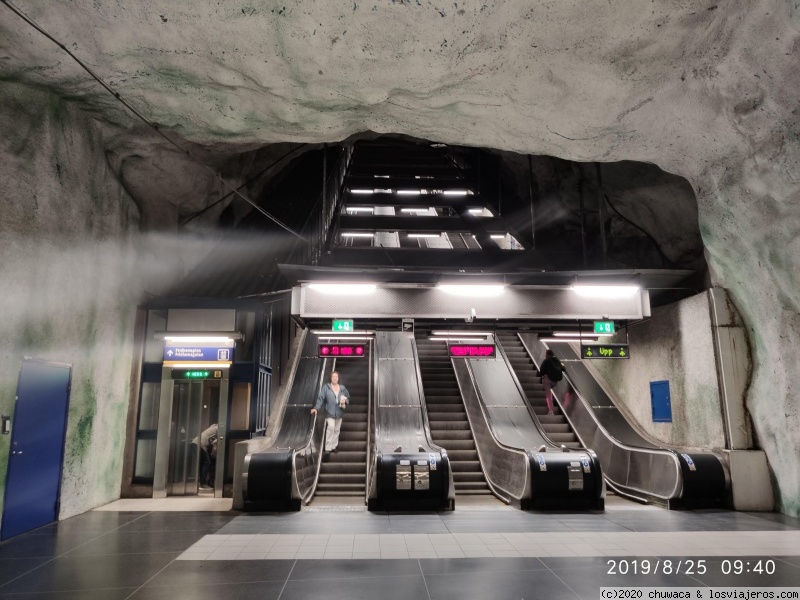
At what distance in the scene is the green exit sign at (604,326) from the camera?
10.3 m

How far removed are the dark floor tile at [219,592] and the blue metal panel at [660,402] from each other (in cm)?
831

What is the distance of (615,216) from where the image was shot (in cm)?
1229

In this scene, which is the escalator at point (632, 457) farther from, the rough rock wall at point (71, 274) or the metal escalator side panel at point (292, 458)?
the rough rock wall at point (71, 274)

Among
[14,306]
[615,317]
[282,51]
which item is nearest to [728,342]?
[615,317]

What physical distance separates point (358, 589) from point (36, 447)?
4842 millimetres

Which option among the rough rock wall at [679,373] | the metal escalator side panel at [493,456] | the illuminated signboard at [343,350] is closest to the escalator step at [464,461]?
the metal escalator side panel at [493,456]

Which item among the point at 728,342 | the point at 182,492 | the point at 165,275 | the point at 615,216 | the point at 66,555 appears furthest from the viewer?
the point at 615,216

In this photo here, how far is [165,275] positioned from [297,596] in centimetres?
823

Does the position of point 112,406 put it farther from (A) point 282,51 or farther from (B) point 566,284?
(B) point 566,284

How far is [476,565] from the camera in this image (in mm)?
4859

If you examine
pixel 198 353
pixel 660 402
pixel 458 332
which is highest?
pixel 458 332

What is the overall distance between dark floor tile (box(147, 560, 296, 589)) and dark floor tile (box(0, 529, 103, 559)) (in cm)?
152

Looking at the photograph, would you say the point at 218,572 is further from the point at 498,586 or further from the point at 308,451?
the point at 308,451

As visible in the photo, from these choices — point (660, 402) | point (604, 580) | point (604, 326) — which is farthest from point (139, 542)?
point (660, 402)
